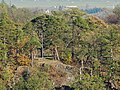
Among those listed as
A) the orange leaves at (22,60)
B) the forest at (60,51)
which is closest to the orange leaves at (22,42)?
the forest at (60,51)

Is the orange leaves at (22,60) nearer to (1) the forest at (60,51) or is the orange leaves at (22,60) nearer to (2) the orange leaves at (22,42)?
(1) the forest at (60,51)

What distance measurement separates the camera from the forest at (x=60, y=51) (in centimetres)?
3009

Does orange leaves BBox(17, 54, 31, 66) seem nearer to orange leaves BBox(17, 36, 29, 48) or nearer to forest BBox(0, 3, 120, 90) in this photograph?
forest BBox(0, 3, 120, 90)

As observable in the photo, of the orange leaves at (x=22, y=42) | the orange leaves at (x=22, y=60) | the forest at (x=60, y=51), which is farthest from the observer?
the orange leaves at (x=22, y=42)

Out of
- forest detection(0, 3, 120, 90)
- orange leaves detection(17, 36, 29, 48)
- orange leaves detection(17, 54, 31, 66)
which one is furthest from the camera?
orange leaves detection(17, 36, 29, 48)

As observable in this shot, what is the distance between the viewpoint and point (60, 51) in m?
33.9

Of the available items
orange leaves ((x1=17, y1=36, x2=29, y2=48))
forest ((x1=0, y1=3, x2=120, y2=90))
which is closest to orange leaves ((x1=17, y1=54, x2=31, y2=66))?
→ forest ((x1=0, y1=3, x2=120, y2=90))

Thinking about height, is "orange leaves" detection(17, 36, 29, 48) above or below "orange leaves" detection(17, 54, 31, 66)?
above

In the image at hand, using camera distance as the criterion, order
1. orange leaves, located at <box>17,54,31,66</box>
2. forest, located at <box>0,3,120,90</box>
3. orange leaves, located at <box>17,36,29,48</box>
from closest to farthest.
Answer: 1. forest, located at <box>0,3,120,90</box>
2. orange leaves, located at <box>17,54,31,66</box>
3. orange leaves, located at <box>17,36,29,48</box>

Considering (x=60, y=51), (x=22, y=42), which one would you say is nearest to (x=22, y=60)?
(x=22, y=42)

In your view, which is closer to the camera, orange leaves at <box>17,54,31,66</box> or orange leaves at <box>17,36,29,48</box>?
orange leaves at <box>17,54,31,66</box>

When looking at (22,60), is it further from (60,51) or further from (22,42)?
(60,51)

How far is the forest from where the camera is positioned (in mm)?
30088

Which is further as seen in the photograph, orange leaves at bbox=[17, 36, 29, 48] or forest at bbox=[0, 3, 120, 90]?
orange leaves at bbox=[17, 36, 29, 48]
